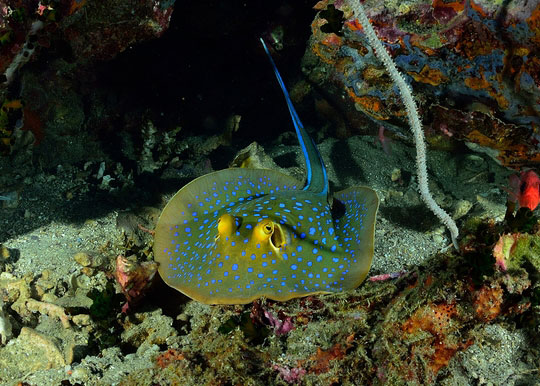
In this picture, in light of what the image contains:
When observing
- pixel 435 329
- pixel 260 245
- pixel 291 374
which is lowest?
pixel 291 374

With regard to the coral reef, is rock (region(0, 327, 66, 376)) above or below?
below

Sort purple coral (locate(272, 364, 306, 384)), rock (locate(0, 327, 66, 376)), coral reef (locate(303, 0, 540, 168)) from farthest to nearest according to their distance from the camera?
coral reef (locate(303, 0, 540, 168)) → rock (locate(0, 327, 66, 376)) → purple coral (locate(272, 364, 306, 384))

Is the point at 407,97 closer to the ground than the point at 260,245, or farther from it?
farther from it

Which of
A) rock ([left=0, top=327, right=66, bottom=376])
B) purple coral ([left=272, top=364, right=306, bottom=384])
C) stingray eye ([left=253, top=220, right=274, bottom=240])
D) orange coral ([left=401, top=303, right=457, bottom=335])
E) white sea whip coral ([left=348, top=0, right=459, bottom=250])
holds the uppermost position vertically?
white sea whip coral ([left=348, top=0, right=459, bottom=250])

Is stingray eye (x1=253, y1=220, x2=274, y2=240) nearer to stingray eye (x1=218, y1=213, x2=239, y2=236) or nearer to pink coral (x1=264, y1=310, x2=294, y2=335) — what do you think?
stingray eye (x1=218, y1=213, x2=239, y2=236)

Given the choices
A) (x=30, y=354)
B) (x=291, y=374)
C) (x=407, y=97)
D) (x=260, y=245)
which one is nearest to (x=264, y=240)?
(x=260, y=245)

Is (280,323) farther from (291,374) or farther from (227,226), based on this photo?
(227,226)

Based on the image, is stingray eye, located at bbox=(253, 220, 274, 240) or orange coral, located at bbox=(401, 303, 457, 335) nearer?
orange coral, located at bbox=(401, 303, 457, 335)

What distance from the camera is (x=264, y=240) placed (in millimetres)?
3336

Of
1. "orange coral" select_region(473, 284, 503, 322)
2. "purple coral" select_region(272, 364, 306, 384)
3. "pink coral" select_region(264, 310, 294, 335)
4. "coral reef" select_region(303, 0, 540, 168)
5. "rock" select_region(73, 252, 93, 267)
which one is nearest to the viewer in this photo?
"purple coral" select_region(272, 364, 306, 384)

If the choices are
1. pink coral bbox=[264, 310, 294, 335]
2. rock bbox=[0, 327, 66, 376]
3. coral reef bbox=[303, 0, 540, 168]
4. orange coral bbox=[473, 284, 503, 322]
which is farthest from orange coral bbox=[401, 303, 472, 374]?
rock bbox=[0, 327, 66, 376]

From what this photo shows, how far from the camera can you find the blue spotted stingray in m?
3.14

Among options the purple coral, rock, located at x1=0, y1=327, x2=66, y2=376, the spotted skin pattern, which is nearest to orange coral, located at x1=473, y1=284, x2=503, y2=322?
the spotted skin pattern

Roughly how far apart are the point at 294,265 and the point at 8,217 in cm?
456
